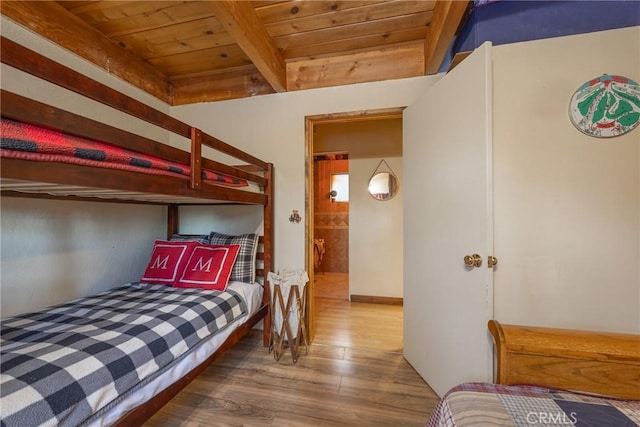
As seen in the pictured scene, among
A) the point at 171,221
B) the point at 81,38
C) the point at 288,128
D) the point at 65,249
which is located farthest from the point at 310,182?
the point at 81,38

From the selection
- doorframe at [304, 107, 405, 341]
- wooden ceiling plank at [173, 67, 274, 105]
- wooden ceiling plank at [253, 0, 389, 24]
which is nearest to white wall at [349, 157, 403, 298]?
doorframe at [304, 107, 405, 341]

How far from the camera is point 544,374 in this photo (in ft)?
3.19

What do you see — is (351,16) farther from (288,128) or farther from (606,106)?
(606,106)

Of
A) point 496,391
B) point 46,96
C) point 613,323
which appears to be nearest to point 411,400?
point 496,391

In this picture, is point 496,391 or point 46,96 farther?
point 46,96

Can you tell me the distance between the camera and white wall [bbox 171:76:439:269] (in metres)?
2.21

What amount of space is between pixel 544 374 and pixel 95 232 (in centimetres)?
282

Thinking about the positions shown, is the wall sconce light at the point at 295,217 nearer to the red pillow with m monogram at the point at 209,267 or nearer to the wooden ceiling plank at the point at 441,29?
the red pillow with m monogram at the point at 209,267

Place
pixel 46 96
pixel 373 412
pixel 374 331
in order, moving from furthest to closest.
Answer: pixel 374 331
pixel 46 96
pixel 373 412

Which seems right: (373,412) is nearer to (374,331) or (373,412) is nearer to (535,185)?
(374,331)

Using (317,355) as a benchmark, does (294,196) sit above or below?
above

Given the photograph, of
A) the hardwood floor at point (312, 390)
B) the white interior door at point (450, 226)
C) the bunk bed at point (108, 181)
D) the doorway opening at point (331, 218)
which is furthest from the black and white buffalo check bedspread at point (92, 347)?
the doorway opening at point (331, 218)

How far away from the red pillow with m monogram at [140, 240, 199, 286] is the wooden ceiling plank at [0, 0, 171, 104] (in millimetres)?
1522

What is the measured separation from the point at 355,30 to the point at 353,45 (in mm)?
188
